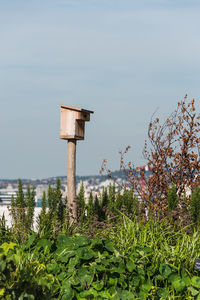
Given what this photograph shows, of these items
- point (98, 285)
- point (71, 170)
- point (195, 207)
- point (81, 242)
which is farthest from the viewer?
point (195, 207)

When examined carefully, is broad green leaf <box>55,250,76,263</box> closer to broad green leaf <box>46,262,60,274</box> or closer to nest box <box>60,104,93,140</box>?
broad green leaf <box>46,262,60,274</box>

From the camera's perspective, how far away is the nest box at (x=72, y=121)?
9453 millimetres

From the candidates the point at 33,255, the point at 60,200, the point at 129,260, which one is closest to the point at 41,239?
the point at 33,255

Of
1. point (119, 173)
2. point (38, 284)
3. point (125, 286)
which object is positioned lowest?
point (125, 286)

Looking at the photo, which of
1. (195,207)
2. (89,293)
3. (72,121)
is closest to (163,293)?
(89,293)

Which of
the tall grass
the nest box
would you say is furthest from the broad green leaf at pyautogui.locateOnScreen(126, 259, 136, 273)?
the nest box

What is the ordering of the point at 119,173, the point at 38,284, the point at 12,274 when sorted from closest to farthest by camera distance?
the point at 38,284, the point at 12,274, the point at 119,173

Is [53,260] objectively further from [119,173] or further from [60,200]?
[119,173]

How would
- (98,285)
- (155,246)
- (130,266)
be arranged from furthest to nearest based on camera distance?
(155,246), (130,266), (98,285)

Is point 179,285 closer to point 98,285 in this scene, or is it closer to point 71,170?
point 98,285

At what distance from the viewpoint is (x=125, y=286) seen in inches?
Result: 189

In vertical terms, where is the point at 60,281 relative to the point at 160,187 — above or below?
below

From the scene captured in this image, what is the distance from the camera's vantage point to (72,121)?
375 inches

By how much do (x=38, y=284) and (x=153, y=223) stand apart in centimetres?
261
